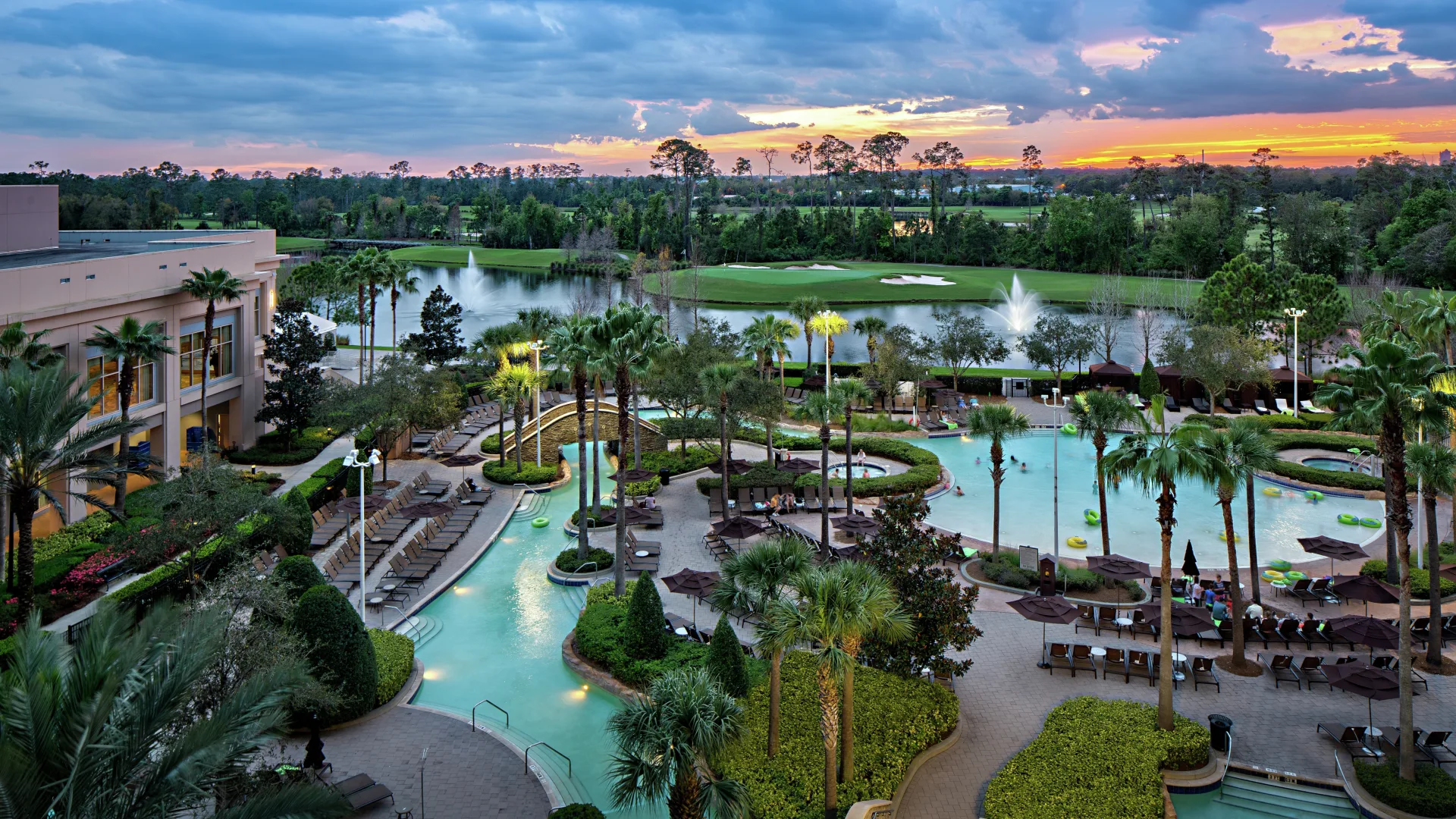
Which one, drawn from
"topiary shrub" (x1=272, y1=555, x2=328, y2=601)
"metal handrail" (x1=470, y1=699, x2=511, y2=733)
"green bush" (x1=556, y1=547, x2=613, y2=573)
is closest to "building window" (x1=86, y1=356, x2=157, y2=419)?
"topiary shrub" (x1=272, y1=555, x2=328, y2=601)

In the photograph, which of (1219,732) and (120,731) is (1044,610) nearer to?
(1219,732)

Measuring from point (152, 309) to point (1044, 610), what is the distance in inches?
Result: 1329

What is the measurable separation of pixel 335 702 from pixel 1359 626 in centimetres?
2338

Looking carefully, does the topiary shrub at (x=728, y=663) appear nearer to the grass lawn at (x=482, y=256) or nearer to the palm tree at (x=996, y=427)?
the palm tree at (x=996, y=427)

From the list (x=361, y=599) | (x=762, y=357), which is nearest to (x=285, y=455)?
(x=361, y=599)

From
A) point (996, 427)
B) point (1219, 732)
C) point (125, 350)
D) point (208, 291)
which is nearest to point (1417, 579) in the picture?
point (996, 427)

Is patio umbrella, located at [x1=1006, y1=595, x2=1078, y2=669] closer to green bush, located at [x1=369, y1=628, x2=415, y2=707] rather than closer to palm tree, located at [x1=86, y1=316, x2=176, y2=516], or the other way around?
green bush, located at [x1=369, y1=628, x2=415, y2=707]

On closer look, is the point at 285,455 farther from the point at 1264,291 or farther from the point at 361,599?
the point at 1264,291

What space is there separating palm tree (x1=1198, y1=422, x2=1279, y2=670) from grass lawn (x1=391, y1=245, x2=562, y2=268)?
141m

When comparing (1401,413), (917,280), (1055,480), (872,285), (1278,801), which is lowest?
(1278,801)

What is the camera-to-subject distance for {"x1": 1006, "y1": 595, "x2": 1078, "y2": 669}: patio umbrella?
969 inches

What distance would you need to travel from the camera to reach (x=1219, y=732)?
67.5ft

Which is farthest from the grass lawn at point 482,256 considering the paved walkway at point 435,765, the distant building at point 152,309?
the paved walkway at point 435,765

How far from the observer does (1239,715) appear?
22000 mm
